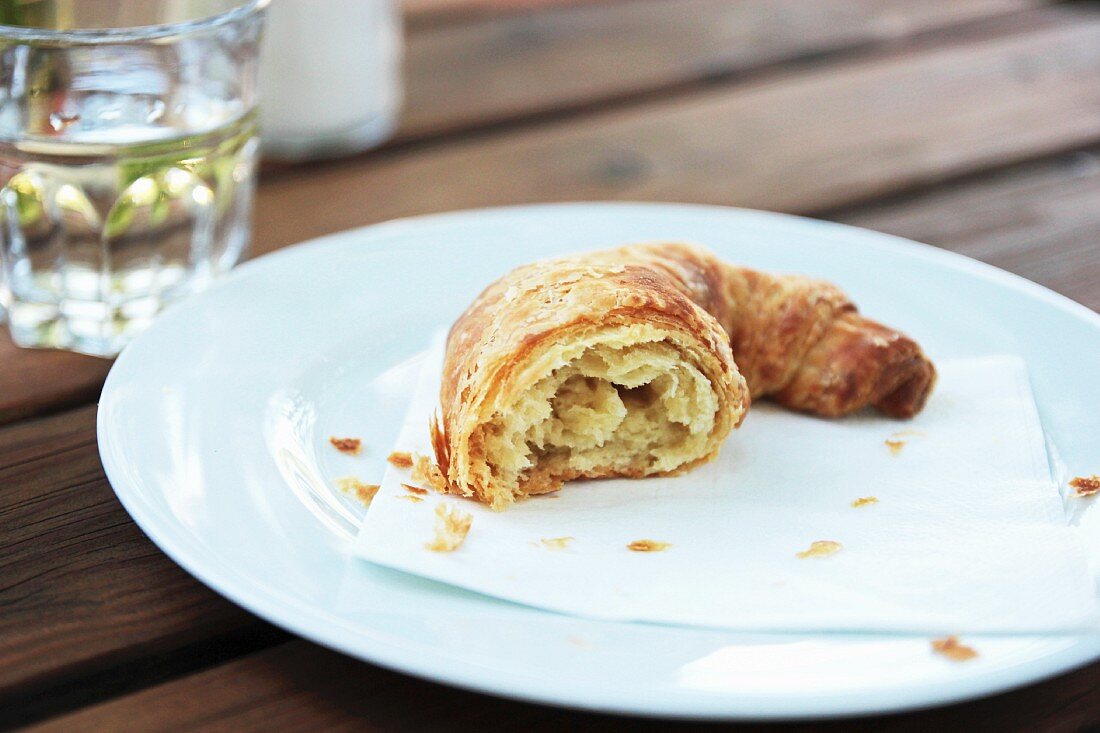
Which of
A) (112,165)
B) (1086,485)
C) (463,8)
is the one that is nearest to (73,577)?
(112,165)

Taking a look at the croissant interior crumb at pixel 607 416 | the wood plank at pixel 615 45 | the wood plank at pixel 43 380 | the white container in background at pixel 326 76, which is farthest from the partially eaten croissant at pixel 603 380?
the wood plank at pixel 615 45

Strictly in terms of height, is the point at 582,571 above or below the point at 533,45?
below

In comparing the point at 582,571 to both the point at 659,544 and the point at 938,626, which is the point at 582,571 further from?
the point at 938,626

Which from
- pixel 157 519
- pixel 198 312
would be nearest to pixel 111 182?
pixel 198 312

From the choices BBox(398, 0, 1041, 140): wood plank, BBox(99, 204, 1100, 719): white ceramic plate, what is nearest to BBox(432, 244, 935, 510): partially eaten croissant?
BBox(99, 204, 1100, 719): white ceramic plate

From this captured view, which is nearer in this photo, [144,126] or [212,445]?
[212,445]

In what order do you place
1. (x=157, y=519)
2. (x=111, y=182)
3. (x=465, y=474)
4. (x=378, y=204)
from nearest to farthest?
1. (x=157, y=519)
2. (x=465, y=474)
3. (x=111, y=182)
4. (x=378, y=204)
